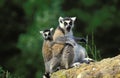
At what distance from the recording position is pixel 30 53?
28.7 meters

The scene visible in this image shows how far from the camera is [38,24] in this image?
28047 millimetres

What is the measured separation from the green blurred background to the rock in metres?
16.4

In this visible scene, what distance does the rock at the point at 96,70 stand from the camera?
957 centimetres

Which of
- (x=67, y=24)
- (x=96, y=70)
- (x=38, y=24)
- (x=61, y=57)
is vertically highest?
(x=38, y=24)

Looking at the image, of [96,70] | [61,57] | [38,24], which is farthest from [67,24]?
[38,24]

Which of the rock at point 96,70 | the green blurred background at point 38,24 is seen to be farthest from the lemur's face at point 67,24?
the green blurred background at point 38,24

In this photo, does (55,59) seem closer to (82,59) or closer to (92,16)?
(82,59)

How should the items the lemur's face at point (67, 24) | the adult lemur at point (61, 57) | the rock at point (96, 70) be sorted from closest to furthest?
the rock at point (96, 70)
the adult lemur at point (61, 57)
the lemur's face at point (67, 24)

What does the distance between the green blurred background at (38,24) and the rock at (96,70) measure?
53.8 ft

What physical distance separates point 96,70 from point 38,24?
18.3 m

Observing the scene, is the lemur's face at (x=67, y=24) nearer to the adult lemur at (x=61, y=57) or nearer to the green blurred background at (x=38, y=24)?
the adult lemur at (x=61, y=57)

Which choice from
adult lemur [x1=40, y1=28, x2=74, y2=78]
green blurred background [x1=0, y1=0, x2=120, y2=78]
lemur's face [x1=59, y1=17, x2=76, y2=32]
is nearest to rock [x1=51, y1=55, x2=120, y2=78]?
adult lemur [x1=40, y1=28, x2=74, y2=78]

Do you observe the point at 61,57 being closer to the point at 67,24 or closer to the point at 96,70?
the point at 67,24

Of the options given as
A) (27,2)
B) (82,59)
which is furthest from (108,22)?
(82,59)
